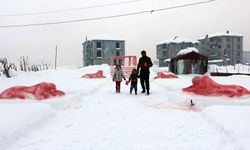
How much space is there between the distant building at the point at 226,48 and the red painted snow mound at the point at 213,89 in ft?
196

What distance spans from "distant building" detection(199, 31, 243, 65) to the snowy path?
6373cm

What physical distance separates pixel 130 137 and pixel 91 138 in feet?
2.31

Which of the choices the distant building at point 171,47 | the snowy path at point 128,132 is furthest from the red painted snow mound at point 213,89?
the distant building at point 171,47

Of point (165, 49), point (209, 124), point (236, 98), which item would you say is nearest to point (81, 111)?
point (209, 124)

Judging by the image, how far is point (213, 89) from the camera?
372 inches

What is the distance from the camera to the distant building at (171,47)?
219 feet

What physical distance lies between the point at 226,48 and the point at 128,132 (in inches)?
2661

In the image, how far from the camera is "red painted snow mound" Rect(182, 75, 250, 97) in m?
9.08

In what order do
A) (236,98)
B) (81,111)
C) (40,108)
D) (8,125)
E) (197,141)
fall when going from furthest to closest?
Answer: (236,98), (81,111), (40,108), (8,125), (197,141)

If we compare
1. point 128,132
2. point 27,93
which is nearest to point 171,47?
point 27,93

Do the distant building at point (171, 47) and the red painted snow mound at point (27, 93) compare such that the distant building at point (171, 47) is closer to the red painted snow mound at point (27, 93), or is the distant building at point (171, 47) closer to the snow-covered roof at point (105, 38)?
the snow-covered roof at point (105, 38)

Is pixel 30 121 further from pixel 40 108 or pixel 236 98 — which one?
pixel 236 98

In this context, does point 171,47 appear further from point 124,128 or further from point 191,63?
point 124,128

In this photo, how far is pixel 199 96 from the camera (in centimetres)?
935
